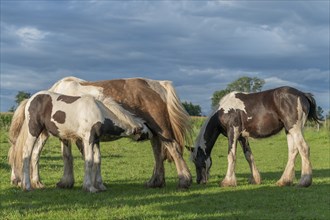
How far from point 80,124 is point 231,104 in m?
4.15

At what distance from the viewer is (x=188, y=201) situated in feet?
34.4

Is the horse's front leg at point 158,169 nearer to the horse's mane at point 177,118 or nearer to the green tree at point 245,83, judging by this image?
the horse's mane at point 177,118

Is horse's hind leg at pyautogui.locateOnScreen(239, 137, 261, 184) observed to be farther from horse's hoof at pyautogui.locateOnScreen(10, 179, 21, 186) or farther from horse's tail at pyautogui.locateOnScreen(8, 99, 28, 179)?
horse's hoof at pyautogui.locateOnScreen(10, 179, 21, 186)

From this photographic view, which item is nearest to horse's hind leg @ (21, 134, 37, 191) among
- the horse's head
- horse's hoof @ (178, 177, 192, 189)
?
→ horse's hoof @ (178, 177, 192, 189)

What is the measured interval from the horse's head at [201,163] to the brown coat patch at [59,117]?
390cm

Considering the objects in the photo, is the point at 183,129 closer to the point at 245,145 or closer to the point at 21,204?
the point at 245,145

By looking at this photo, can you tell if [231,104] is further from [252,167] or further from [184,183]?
[184,183]

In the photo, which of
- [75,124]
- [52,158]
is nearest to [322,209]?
[75,124]

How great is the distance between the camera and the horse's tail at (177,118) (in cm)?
1279

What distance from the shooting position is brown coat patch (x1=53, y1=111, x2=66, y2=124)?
11.7 meters

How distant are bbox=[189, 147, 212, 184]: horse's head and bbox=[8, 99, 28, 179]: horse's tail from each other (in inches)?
172

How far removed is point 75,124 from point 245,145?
4.83 meters

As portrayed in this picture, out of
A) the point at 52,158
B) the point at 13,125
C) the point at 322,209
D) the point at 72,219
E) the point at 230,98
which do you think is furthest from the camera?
the point at 52,158

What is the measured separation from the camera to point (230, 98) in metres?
13.9
